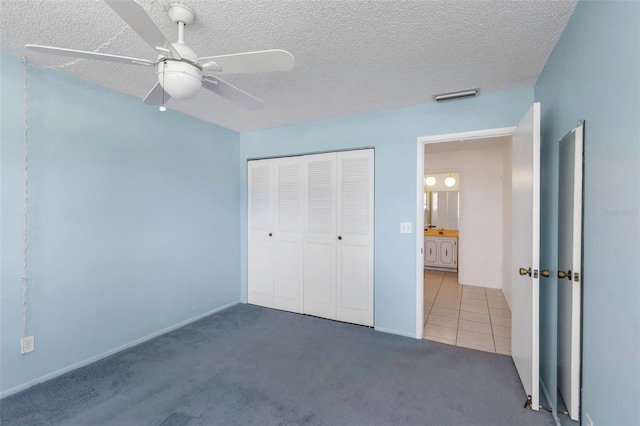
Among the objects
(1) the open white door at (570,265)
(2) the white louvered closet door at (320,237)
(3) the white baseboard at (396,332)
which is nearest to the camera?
(1) the open white door at (570,265)

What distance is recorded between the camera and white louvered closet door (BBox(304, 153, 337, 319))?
3.50 m

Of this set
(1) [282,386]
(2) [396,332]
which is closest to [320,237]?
(2) [396,332]

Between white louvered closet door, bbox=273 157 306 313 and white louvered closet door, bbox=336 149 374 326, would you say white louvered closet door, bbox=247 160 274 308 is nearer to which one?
white louvered closet door, bbox=273 157 306 313

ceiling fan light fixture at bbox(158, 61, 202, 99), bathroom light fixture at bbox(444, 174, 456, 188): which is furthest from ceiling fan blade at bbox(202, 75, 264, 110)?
bathroom light fixture at bbox(444, 174, 456, 188)

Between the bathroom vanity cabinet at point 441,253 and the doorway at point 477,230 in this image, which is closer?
the doorway at point 477,230

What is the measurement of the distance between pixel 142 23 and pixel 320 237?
275 cm

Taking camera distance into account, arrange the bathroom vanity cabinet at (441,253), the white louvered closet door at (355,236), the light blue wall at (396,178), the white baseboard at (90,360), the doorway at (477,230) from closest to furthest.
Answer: the white baseboard at (90,360) < the light blue wall at (396,178) < the white louvered closet door at (355,236) < the doorway at (477,230) < the bathroom vanity cabinet at (441,253)

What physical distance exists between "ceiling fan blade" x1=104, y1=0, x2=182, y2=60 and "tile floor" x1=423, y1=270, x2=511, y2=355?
320 centimetres

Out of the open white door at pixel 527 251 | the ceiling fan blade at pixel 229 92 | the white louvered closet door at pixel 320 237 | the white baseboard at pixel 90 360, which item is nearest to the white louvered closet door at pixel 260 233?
the white louvered closet door at pixel 320 237

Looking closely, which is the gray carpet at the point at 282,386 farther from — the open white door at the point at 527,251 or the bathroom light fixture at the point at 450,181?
the bathroom light fixture at the point at 450,181

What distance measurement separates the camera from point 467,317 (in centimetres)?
360

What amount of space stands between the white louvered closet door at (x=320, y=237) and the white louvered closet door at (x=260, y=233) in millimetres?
565

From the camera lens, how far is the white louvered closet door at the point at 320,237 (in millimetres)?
3498

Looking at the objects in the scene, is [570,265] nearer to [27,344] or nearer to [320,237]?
[320,237]
